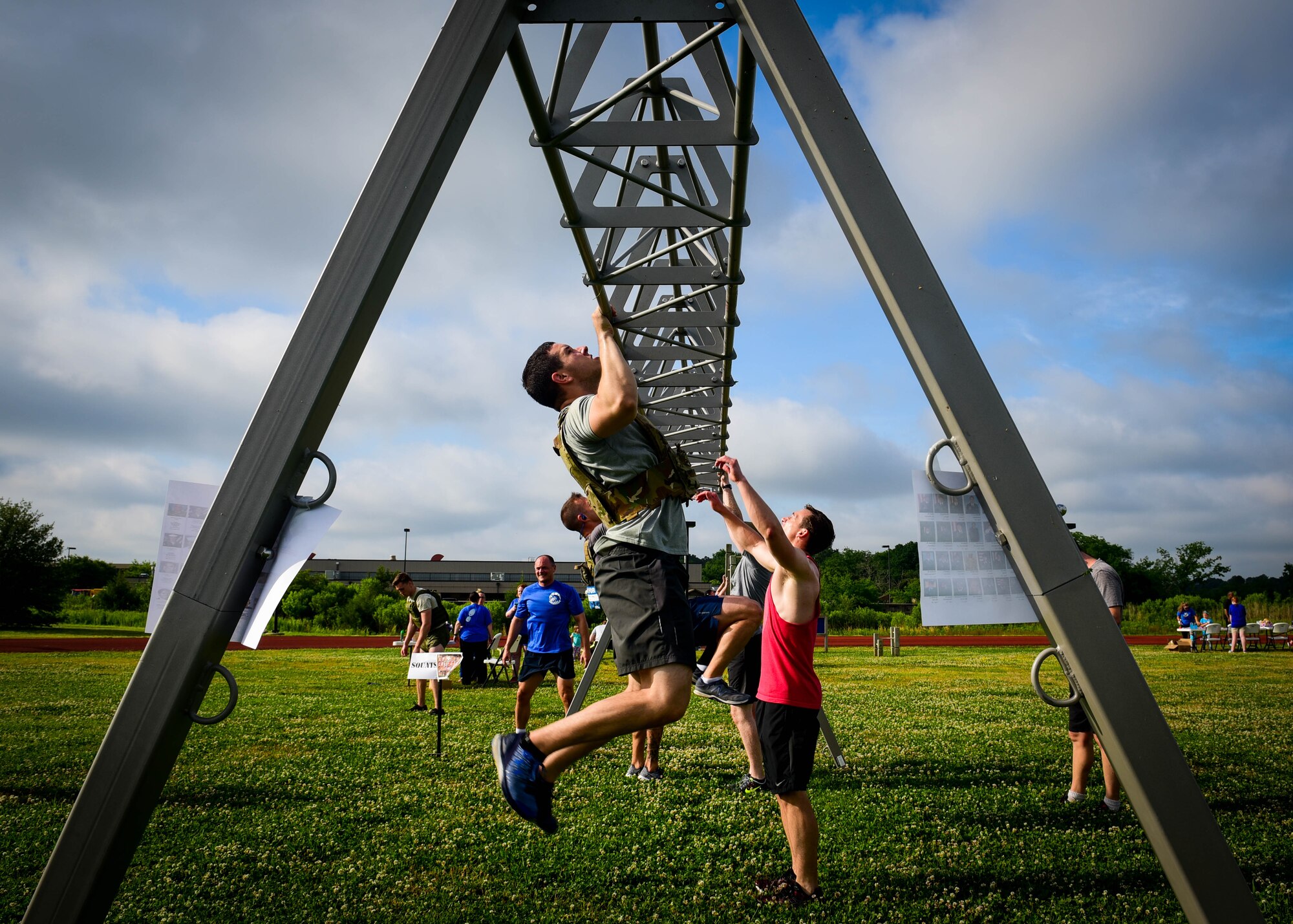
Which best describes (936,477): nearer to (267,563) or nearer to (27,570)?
→ (267,563)

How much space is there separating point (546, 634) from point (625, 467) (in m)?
6.50

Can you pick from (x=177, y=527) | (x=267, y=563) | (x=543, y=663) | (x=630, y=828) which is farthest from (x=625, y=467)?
(x=543, y=663)

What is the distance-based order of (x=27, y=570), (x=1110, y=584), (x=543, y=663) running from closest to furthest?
1. (x=1110, y=584)
2. (x=543, y=663)
3. (x=27, y=570)

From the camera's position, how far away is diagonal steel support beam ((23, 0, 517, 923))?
2.29 m

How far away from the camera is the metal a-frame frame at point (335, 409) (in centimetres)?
207

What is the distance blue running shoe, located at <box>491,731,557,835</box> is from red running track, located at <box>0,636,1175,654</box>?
27420mm

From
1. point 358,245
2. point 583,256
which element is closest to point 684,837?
point 583,256

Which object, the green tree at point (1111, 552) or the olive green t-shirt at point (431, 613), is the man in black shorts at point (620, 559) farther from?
the green tree at point (1111, 552)

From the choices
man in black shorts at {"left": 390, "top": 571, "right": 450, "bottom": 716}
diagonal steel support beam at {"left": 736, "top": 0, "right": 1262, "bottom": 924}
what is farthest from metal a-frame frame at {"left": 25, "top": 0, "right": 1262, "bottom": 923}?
man in black shorts at {"left": 390, "top": 571, "right": 450, "bottom": 716}

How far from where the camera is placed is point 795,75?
8.03ft

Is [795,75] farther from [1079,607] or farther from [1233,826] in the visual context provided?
[1233,826]

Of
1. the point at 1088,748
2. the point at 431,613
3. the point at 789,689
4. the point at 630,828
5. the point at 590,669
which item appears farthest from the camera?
the point at 431,613

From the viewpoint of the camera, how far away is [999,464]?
7.28 feet

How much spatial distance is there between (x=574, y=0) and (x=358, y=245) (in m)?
1.35
